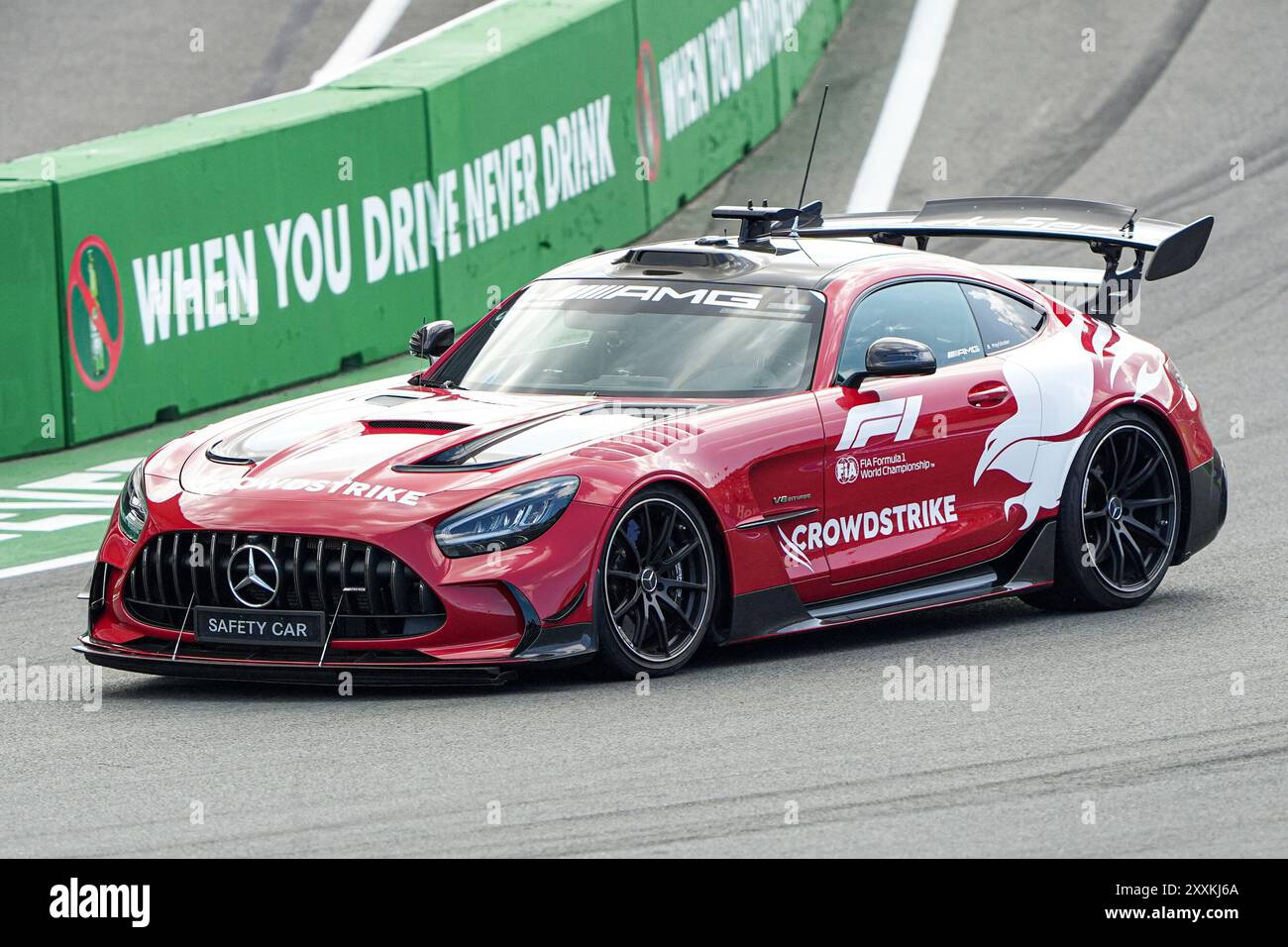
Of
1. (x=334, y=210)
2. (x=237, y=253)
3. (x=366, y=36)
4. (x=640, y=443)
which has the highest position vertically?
(x=366, y=36)

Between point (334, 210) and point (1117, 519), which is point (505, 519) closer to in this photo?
point (1117, 519)

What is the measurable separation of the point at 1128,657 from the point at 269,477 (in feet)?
10.4

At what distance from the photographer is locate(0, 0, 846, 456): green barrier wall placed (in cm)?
1355

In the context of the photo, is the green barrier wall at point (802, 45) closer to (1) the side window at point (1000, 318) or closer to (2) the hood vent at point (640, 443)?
(1) the side window at point (1000, 318)

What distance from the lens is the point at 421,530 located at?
7.93m

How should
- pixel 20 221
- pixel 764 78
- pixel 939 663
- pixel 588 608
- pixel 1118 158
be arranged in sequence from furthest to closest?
pixel 764 78 → pixel 1118 158 → pixel 20 221 → pixel 939 663 → pixel 588 608

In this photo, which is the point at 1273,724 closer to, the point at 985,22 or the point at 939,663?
the point at 939,663

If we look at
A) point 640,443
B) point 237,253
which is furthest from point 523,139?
point 640,443

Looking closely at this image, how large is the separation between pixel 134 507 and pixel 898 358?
9.31 feet

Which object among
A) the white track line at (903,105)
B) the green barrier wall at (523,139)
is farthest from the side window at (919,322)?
the white track line at (903,105)

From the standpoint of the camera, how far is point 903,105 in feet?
75.5

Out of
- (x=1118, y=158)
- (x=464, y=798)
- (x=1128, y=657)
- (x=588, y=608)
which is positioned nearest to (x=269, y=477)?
(x=588, y=608)

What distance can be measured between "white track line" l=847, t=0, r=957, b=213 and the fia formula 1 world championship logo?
7126mm

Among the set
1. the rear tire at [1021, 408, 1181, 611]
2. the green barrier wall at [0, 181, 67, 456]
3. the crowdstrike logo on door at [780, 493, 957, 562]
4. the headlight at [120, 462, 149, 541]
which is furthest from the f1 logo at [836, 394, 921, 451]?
the green barrier wall at [0, 181, 67, 456]
